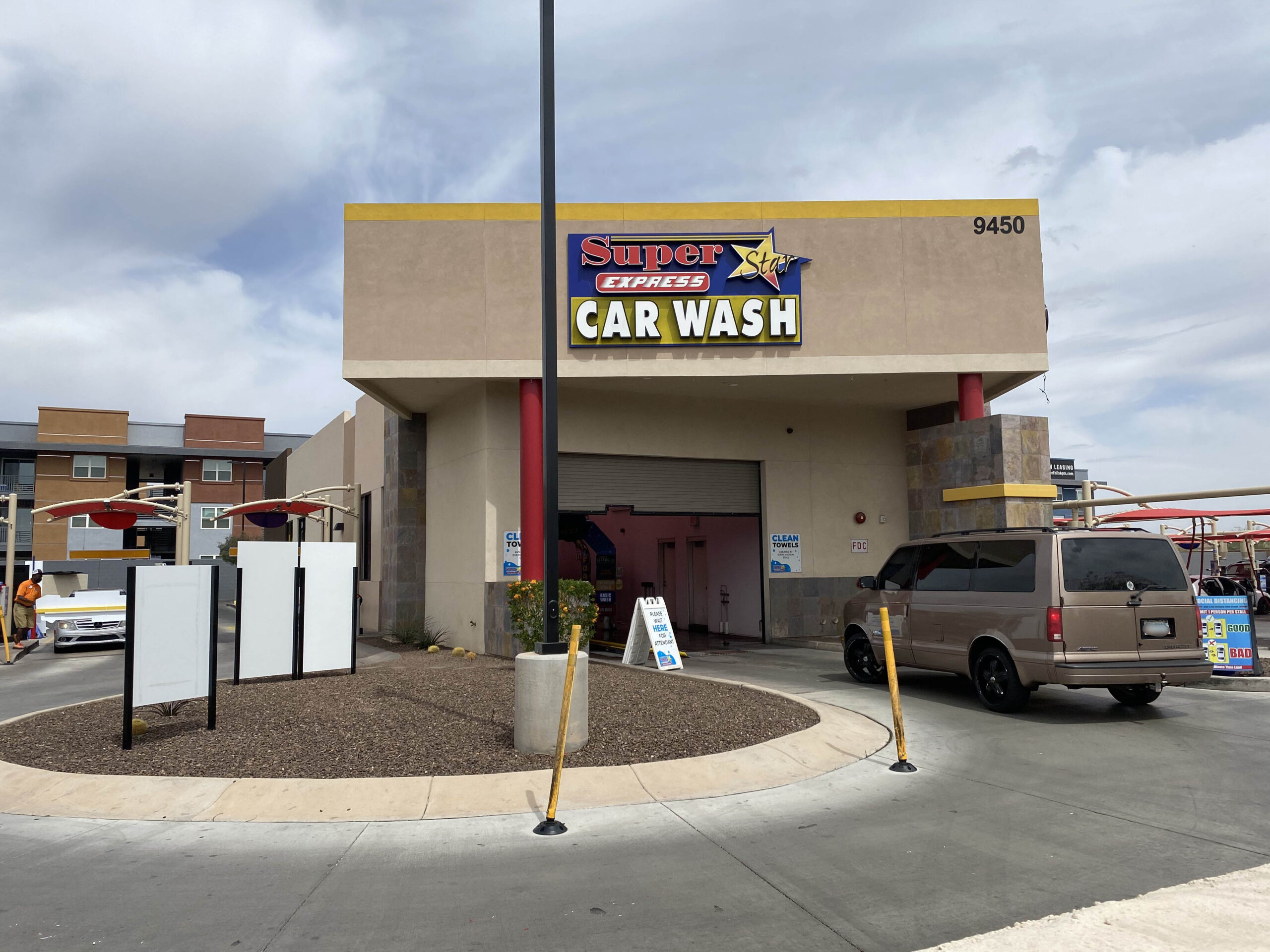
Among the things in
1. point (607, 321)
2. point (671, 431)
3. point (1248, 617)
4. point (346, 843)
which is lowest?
point (346, 843)

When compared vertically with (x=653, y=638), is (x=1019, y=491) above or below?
above

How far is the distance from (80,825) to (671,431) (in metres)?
14.3

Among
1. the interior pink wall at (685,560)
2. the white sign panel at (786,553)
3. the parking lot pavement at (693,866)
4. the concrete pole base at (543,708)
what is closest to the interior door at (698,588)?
the interior pink wall at (685,560)

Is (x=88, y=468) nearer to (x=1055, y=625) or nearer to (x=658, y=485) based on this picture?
(x=658, y=485)

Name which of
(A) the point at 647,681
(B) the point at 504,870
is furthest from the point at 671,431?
(B) the point at 504,870

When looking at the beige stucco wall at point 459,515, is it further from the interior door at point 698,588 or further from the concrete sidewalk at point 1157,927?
the concrete sidewalk at point 1157,927

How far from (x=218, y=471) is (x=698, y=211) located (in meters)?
49.9

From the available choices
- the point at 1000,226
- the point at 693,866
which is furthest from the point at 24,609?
the point at 1000,226

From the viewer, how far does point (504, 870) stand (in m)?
5.55

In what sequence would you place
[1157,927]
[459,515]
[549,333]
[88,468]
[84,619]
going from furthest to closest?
[88,468] < [84,619] < [459,515] < [549,333] < [1157,927]

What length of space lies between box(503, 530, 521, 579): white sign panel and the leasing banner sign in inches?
152

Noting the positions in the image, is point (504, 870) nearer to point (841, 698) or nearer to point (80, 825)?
point (80, 825)

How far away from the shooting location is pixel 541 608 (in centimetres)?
1375

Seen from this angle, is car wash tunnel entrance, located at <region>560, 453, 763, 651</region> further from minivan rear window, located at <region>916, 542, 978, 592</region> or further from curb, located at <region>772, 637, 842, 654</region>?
minivan rear window, located at <region>916, 542, 978, 592</region>
